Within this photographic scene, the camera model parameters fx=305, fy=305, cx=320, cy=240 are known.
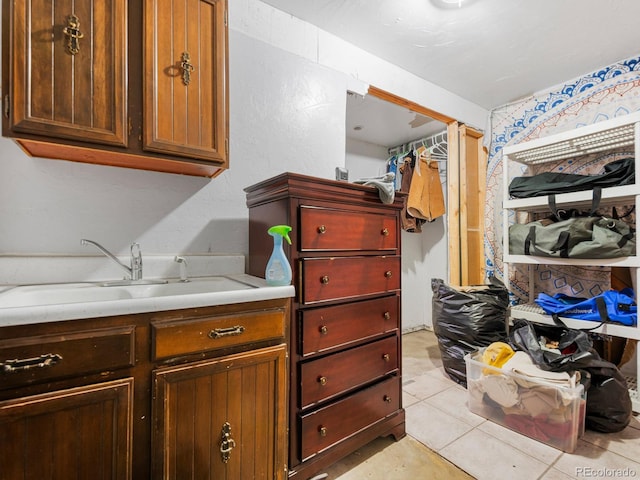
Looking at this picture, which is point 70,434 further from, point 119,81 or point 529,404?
point 529,404

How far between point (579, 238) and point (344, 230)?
1.73 meters

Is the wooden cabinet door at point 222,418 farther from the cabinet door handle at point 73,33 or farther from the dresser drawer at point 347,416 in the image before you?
the cabinet door handle at point 73,33

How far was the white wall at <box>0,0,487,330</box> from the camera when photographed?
1.24 metres

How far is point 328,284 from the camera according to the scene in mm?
1379

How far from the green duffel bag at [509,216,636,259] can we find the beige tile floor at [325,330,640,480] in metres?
1.00

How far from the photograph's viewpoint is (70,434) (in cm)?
82

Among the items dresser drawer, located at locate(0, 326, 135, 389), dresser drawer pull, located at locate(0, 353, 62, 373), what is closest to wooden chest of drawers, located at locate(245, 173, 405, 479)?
dresser drawer, located at locate(0, 326, 135, 389)

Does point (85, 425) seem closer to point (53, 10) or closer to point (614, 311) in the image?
point (53, 10)

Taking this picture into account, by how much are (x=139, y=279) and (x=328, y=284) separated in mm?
824

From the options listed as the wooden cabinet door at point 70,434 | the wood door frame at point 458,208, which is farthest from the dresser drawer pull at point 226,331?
the wood door frame at point 458,208

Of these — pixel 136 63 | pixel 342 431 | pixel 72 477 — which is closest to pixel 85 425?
pixel 72 477

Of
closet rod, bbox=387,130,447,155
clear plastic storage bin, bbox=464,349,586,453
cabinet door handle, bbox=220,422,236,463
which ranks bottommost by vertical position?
clear plastic storage bin, bbox=464,349,586,453

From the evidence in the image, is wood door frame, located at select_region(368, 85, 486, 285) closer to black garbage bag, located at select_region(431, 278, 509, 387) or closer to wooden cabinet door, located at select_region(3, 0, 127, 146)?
black garbage bag, located at select_region(431, 278, 509, 387)

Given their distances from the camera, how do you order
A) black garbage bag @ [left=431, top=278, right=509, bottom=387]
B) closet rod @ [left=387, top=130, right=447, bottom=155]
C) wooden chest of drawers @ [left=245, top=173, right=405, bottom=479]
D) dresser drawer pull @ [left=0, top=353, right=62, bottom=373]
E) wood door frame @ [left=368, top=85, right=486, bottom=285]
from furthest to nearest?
closet rod @ [left=387, top=130, right=447, bottom=155]
wood door frame @ [left=368, top=85, right=486, bottom=285]
black garbage bag @ [left=431, top=278, right=509, bottom=387]
wooden chest of drawers @ [left=245, top=173, right=405, bottom=479]
dresser drawer pull @ [left=0, top=353, right=62, bottom=373]
